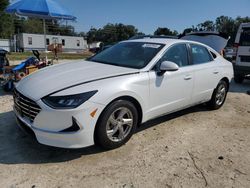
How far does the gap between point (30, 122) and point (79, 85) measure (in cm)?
80

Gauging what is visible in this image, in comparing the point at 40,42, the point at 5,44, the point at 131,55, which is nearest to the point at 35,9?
the point at 131,55

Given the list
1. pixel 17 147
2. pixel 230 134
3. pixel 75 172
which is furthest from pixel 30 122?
pixel 230 134

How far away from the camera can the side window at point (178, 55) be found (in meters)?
4.60

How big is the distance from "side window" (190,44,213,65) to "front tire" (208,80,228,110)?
0.67 meters

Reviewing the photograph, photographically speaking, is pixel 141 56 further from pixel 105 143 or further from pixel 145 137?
pixel 105 143

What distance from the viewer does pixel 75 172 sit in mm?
3287

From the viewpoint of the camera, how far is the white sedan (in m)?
3.35

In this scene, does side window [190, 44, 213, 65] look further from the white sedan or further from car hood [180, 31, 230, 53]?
car hood [180, 31, 230, 53]

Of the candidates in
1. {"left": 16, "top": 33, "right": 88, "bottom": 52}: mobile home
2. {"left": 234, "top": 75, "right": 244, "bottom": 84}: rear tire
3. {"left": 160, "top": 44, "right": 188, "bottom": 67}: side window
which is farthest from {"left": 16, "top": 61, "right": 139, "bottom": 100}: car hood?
{"left": 16, "top": 33, "right": 88, "bottom": 52}: mobile home

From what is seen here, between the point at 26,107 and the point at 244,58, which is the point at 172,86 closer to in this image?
the point at 26,107

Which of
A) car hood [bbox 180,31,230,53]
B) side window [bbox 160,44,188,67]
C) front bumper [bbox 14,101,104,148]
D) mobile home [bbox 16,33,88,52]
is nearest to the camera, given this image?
front bumper [bbox 14,101,104,148]

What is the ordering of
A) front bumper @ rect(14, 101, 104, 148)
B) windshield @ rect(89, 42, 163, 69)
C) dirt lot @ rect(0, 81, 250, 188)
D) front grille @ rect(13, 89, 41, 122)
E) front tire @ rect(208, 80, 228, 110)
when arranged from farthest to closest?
front tire @ rect(208, 80, 228, 110) < windshield @ rect(89, 42, 163, 69) < front grille @ rect(13, 89, 41, 122) < front bumper @ rect(14, 101, 104, 148) < dirt lot @ rect(0, 81, 250, 188)

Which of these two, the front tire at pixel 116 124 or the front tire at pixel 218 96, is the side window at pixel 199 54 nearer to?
the front tire at pixel 218 96

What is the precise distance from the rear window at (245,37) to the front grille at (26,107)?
7.97 m
